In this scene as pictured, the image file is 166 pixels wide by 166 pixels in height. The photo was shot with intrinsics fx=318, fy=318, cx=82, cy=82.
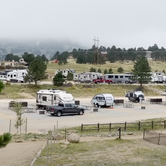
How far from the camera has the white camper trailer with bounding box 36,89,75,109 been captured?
38.6 m

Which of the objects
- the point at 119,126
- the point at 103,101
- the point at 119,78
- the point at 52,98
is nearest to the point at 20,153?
the point at 119,126

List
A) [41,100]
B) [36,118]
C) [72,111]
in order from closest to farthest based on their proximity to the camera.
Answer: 1. [36,118]
2. [72,111]
3. [41,100]

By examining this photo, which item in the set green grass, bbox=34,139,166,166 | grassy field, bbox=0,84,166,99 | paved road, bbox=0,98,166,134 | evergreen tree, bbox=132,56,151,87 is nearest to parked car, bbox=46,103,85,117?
paved road, bbox=0,98,166,134

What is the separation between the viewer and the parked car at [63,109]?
3431 centimetres

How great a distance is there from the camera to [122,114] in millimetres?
37500

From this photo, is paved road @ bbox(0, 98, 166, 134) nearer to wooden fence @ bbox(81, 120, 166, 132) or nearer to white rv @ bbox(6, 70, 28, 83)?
wooden fence @ bbox(81, 120, 166, 132)

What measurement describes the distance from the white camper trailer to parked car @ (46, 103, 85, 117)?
8.36 ft

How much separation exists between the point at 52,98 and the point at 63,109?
195 inches

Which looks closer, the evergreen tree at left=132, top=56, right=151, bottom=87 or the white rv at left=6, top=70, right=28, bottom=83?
the white rv at left=6, top=70, right=28, bottom=83

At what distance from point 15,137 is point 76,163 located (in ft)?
24.8

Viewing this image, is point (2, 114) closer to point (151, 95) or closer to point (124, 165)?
point (124, 165)

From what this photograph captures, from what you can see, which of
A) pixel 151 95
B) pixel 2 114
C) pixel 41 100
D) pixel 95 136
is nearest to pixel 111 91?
pixel 151 95

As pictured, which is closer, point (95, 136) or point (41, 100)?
point (95, 136)

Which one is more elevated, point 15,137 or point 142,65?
point 142,65
